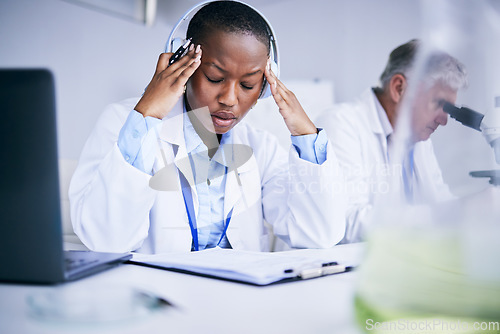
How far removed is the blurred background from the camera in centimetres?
272

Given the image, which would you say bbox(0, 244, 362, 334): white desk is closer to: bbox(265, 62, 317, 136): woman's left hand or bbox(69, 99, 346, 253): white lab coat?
bbox(69, 99, 346, 253): white lab coat

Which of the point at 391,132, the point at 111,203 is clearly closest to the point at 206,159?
the point at 111,203

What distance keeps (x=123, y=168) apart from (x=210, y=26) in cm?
49

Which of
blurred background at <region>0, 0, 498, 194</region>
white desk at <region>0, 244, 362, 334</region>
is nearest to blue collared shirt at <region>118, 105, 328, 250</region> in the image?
white desk at <region>0, 244, 362, 334</region>

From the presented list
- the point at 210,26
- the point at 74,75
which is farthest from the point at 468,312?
the point at 74,75

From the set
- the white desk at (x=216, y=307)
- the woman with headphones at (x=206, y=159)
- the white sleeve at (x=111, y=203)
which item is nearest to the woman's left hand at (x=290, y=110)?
the woman with headphones at (x=206, y=159)

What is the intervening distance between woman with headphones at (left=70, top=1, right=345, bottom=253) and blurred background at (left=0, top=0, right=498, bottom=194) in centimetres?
152

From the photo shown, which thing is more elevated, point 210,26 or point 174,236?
point 210,26

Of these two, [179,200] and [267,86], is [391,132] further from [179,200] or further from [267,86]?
[179,200]

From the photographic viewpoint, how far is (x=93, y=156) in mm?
1132

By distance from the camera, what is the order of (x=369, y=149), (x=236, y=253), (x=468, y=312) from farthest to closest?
1. (x=369, y=149)
2. (x=236, y=253)
3. (x=468, y=312)

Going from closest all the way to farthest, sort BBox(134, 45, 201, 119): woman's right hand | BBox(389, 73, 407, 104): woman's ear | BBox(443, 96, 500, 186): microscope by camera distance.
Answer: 1. BBox(443, 96, 500, 186): microscope
2. BBox(134, 45, 201, 119): woman's right hand
3. BBox(389, 73, 407, 104): woman's ear

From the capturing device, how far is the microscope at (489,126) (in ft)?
1.16

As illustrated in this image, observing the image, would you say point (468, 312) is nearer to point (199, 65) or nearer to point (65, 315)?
point (65, 315)
